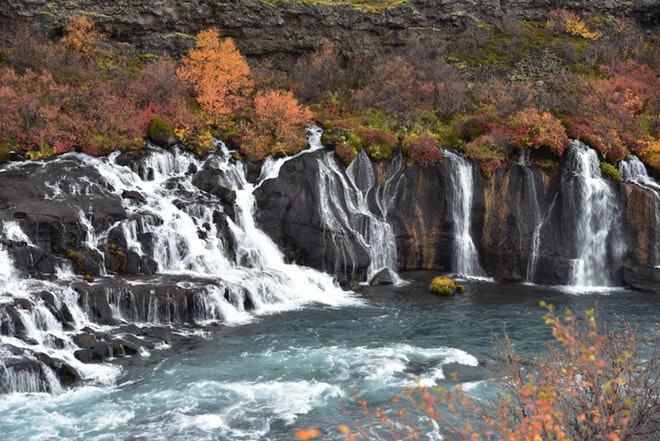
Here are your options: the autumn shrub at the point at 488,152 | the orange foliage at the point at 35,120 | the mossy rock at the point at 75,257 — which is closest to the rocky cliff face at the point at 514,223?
the autumn shrub at the point at 488,152

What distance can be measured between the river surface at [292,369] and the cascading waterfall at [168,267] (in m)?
1.34

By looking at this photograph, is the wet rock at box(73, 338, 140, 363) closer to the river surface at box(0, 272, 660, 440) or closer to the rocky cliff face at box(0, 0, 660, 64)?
the river surface at box(0, 272, 660, 440)

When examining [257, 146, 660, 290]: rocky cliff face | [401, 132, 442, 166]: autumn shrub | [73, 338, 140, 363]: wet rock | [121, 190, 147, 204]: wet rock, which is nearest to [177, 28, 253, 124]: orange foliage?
[257, 146, 660, 290]: rocky cliff face

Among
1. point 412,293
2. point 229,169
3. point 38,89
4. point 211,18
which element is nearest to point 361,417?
point 412,293

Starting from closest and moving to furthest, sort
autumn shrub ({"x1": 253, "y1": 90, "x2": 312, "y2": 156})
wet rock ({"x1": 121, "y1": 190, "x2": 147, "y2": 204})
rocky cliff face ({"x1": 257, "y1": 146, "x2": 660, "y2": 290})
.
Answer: wet rock ({"x1": 121, "y1": 190, "x2": 147, "y2": 204})
rocky cliff face ({"x1": 257, "y1": 146, "x2": 660, "y2": 290})
autumn shrub ({"x1": 253, "y1": 90, "x2": 312, "y2": 156})

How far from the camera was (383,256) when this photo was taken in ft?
97.8

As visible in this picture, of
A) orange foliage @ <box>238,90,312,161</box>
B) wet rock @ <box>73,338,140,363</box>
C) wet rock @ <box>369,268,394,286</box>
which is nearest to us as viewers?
wet rock @ <box>73,338,140,363</box>

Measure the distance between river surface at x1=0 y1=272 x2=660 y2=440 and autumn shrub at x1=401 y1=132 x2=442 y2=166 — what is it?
8.44m

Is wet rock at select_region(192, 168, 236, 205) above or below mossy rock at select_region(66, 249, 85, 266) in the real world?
above

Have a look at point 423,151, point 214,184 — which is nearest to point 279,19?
point 423,151

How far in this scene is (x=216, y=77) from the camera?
123 feet

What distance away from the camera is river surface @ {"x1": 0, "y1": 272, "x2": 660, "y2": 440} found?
554 inches

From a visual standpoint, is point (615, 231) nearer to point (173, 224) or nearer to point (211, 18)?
point (173, 224)

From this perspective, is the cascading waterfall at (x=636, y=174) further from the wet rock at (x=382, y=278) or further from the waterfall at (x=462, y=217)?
the wet rock at (x=382, y=278)
